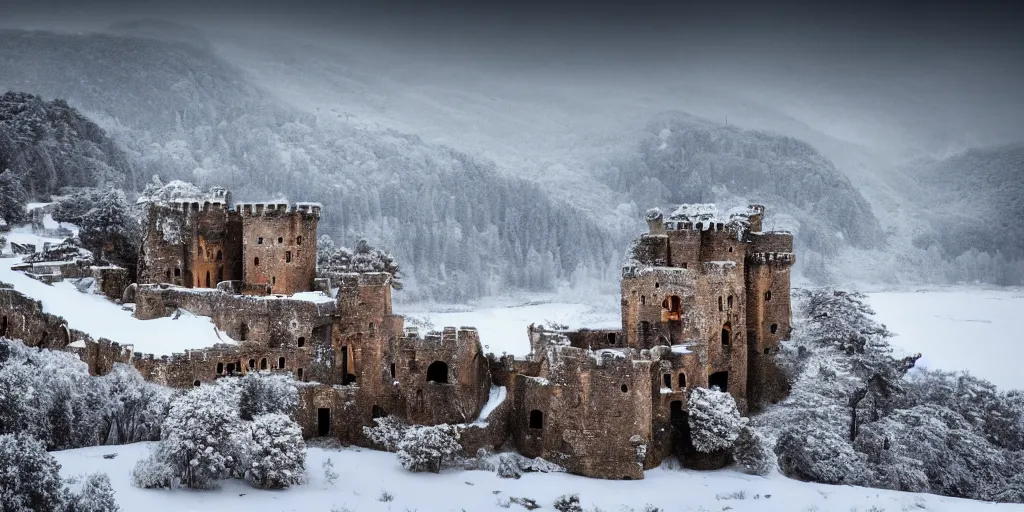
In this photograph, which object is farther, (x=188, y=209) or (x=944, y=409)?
(x=188, y=209)

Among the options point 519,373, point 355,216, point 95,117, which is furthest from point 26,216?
point 519,373

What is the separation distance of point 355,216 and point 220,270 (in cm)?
2550

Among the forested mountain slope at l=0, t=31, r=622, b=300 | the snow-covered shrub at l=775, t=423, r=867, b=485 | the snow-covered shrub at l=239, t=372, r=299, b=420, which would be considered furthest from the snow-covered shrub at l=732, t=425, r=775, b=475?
the forested mountain slope at l=0, t=31, r=622, b=300

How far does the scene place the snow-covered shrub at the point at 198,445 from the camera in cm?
3825

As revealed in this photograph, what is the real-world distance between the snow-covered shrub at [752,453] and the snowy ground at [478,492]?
0.61m

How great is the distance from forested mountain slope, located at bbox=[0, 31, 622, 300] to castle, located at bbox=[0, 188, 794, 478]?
2337 cm

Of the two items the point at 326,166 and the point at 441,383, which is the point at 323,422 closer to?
the point at 441,383

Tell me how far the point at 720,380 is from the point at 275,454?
2495 cm

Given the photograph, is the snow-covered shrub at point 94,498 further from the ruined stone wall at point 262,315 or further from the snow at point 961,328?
the snow at point 961,328

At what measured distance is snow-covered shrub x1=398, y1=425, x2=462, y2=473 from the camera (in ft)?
145

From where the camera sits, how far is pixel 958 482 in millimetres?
47906

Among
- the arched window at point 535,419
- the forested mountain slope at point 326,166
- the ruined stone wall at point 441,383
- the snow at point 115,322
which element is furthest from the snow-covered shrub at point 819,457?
the forested mountain slope at point 326,166

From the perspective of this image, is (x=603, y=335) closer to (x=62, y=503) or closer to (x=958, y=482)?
(x=958, y=482)

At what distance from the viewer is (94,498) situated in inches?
1281
